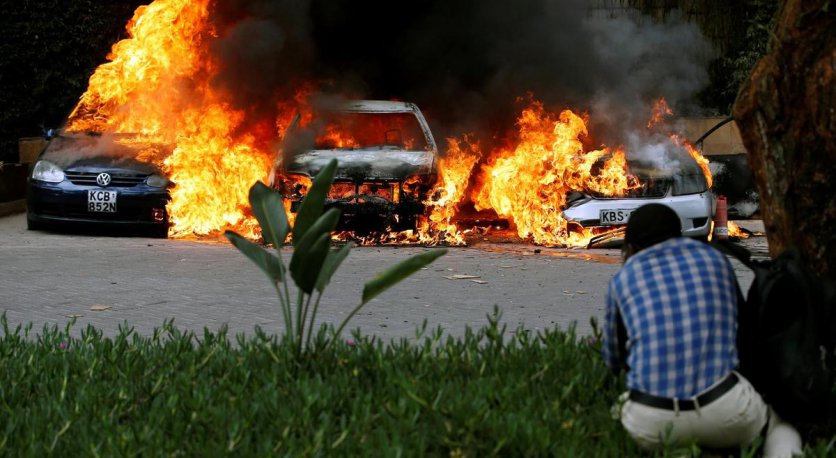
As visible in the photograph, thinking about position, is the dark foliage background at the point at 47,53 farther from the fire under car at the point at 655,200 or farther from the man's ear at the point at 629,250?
the man's ear at the point at 629,250

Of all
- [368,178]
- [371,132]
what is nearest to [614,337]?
[368,178]

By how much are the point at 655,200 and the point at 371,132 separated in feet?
11.3

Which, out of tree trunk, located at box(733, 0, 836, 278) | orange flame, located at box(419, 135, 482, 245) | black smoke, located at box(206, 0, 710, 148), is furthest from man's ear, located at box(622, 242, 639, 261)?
black smoke, located at box(206, 0, 710, 148)

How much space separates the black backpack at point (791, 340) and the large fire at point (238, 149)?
8532 mm

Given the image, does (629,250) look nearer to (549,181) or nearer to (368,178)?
(368,178)

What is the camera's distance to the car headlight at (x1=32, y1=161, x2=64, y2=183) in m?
13.5

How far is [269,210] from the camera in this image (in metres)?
5.64

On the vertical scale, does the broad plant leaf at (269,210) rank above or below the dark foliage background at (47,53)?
below

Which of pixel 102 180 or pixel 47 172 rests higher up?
pixel 47 172

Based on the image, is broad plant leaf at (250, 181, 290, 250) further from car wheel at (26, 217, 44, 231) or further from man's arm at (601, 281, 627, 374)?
car wheel at (26, 217, 44, 231)

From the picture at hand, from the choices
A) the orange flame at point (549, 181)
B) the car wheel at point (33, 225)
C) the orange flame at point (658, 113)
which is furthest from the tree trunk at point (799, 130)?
the car wheel at point (33, 225)

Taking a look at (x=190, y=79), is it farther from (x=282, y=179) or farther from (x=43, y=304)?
(x=43, y=304)

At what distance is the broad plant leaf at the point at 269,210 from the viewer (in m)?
5.61

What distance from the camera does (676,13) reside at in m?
16.6
